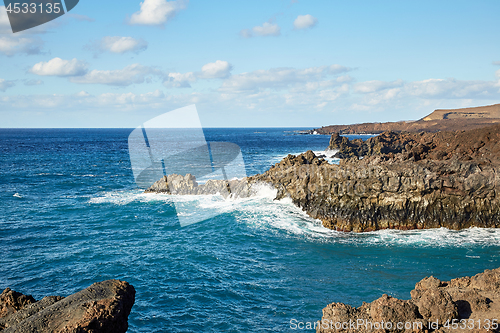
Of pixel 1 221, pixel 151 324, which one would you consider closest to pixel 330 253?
pixel 151 324

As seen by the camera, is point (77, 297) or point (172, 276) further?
point (172, 276)

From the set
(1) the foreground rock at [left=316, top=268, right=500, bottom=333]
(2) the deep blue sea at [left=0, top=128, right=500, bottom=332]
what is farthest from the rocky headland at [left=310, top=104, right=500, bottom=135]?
(1) the foreground rock at [left=316, top=268, right=500, bottom=333]

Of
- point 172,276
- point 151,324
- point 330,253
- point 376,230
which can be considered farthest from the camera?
point 376,230

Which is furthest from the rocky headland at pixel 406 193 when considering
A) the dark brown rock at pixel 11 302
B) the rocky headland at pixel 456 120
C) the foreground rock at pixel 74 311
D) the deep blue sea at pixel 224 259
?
the rocky headland at pixel 456 120

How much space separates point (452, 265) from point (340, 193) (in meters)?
8.46

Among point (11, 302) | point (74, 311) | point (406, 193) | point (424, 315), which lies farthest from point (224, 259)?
point (406, 193)

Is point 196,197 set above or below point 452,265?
above

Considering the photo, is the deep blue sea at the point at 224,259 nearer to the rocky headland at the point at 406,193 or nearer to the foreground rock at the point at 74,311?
the rocky headland at the point at 406,193

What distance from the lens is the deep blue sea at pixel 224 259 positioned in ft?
44.2

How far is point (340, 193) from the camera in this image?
76.9 ft

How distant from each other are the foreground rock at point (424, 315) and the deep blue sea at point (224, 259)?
4626 millimetres

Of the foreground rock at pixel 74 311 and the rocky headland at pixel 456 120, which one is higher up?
the rocky headland at pixel 456 120

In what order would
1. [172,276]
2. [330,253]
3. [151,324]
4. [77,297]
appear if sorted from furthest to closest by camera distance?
1. [330,253]
2. [172,276]
3. [151,324]
4. [77,297]

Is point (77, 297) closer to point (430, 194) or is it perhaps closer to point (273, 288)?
point (273, 288)
